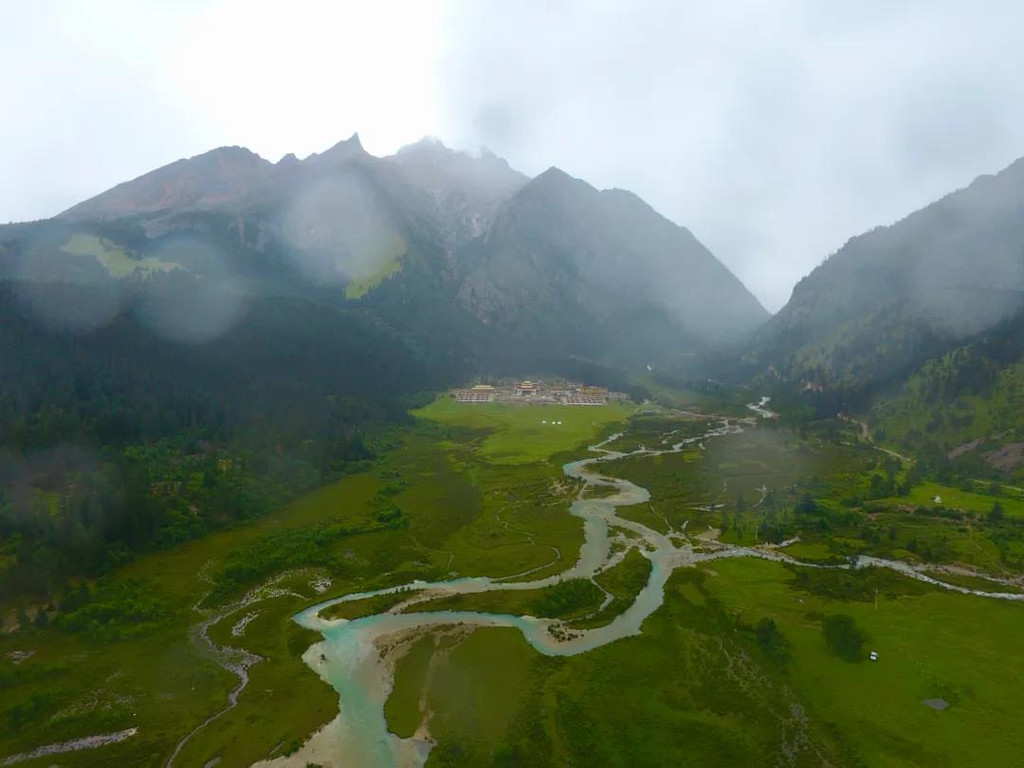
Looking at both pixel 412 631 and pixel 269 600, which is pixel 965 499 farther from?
pixel 269 600

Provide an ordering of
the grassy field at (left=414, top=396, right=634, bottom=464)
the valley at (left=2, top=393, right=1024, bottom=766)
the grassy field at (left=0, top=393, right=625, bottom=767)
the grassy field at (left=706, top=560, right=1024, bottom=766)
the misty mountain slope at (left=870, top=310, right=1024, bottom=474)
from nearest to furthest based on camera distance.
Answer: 1. the grassy field at (left=706, top=560, right=1024, bottom=766)
2. the valley at (left=2, top=393, right=1024, bottom=766)
3. the grassy field at (left=0, top=393, right=625, bottom=767)
4. the misty mountain slope at (left=870, top=310, right=1024, bottom=474)
5. the grassy field at (left=414, top=396, right=634, bottom=464)

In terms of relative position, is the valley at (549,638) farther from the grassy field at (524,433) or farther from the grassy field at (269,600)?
the grassy field at (524,433)

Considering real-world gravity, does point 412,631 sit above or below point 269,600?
below

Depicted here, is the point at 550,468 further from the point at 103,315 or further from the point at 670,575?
the point at 103,315

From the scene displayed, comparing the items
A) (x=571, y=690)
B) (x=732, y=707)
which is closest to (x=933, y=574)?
(x=732, y=707)

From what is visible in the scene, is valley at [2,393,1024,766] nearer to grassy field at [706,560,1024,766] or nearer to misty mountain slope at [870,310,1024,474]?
grassy field at [706,560,1024,766]

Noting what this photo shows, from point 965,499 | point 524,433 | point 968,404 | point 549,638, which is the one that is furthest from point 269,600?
point 968,404

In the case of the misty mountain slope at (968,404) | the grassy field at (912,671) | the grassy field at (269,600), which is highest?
the grassy field at (269,600)

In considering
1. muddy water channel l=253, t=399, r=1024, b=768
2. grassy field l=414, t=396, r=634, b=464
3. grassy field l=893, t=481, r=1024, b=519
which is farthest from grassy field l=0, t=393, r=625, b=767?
grassy field l=893, t=481, r=1024, b=519

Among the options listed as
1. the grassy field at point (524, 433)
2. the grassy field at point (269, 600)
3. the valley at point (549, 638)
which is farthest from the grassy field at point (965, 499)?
the grassy field at point (524, 433)
